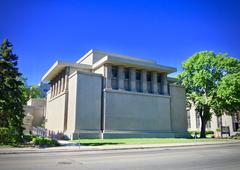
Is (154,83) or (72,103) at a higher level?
(154,83)

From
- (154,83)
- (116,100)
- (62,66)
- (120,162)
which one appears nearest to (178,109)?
(154,83)

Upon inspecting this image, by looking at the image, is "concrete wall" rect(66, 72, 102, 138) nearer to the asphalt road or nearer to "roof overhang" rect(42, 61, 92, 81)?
"roof overhang" rect(42, 61, 92, 81)

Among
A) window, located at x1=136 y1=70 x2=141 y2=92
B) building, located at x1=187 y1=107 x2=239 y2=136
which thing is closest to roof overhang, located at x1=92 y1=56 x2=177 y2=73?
window, located at x1=136 y1=70 x2=141 y2=92

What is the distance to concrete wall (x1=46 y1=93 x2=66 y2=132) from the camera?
3531 cm

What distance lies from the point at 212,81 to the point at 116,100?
16.1 m

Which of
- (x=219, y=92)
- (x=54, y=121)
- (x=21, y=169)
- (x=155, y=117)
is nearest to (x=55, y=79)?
(x=54, y=121)

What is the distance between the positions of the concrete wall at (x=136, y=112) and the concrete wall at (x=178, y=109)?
1.77 meters

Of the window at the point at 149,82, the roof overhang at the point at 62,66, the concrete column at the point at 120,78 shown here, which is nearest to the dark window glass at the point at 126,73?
the concrete column at the point at 120,78

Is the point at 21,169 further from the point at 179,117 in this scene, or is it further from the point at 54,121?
the point at 179,117

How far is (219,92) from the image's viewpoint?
111ft

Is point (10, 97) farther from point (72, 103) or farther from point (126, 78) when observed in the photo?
point (126, 78)

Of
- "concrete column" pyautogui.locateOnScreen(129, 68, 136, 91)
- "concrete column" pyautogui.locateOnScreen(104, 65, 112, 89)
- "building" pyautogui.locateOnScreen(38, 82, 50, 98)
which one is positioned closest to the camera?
"concrete column" pyautogui.locateOnScreen(104, 65, 112, 89)

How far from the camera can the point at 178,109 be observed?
40219 mm

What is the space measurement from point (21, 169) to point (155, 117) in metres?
29.7
